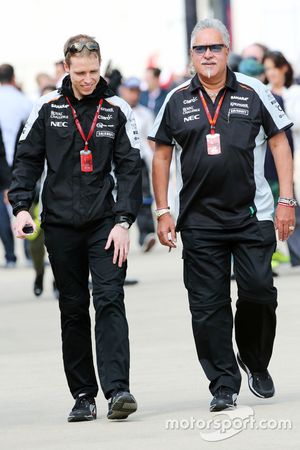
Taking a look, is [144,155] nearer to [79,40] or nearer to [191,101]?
[191,101]

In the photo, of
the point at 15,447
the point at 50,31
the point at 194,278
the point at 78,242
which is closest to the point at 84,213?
the point at 78,242

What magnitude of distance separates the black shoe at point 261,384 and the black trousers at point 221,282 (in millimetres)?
205

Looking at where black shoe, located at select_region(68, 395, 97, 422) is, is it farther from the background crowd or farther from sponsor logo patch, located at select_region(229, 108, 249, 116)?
the background crowd

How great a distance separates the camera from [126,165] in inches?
320

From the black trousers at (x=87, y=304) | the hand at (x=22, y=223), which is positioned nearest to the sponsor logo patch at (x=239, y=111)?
the black trousers at (x=87, y=304)

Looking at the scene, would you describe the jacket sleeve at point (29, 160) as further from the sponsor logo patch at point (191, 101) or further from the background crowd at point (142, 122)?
the background crowd at point (142, 122)

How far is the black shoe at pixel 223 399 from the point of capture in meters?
8.00

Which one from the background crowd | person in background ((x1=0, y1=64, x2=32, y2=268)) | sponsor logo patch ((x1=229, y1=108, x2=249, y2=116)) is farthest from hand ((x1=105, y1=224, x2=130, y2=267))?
person in background ((x1=0, y1=64, x2=32, y2=268))

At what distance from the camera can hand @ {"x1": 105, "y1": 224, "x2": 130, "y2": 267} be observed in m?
7.98

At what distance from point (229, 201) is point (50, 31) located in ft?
Result: 152

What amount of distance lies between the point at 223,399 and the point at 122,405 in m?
0.51

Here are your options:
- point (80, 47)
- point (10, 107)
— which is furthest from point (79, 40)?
point (10, 107)

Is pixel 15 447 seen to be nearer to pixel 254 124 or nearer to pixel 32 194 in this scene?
pixel 32 194

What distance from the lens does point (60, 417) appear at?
8.23 meters
